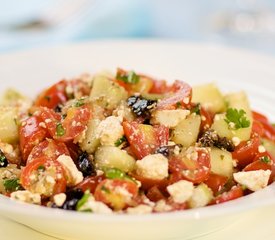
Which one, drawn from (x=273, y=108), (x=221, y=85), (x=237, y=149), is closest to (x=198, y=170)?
(x=237, y=149)

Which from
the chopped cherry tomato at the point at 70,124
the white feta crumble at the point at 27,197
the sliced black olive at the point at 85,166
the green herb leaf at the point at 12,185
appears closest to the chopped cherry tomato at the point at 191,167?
the sliced black olive at the point at 85,166

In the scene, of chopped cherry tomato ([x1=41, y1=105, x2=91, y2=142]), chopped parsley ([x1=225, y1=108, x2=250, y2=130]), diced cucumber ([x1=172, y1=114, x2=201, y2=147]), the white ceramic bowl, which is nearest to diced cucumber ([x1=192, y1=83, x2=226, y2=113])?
chopped parsley ([x1=225, y1=108, x2=250, y2=130])

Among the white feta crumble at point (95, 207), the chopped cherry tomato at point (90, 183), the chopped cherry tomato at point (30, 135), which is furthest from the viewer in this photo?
the chopped cherry tomato at point (30, 135)

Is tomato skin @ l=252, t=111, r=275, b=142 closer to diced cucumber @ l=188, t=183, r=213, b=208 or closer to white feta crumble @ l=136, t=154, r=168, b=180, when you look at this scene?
diced cucumber @ l=188, t=183, r=213, b=208

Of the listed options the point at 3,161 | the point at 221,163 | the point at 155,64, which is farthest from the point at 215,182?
the point at 155,64

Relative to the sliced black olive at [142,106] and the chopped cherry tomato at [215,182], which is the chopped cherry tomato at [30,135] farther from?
the chopped cherry tomato at [215,182]

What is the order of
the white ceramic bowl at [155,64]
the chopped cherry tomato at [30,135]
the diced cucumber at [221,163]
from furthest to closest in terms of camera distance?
the white ceramic bowl at [155,64], the chopped cherry tomato at [30,135], the diced cucumber at [221,163]
